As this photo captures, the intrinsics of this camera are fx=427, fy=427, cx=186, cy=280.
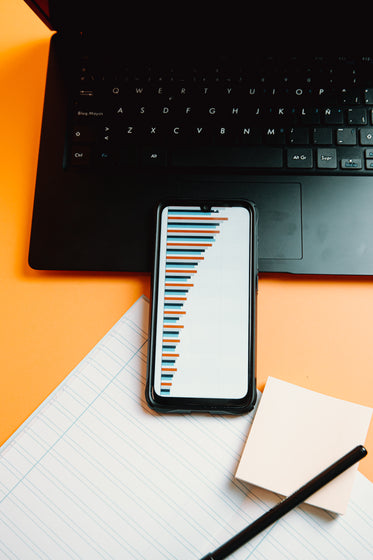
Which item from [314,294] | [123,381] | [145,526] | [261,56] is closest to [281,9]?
[261,56]

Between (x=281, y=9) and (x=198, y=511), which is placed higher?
(x=281, y=9)

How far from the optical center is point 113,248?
0.42 metres

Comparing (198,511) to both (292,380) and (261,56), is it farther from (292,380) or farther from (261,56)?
(261,56)

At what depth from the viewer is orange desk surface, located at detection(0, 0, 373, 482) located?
41 centimetres

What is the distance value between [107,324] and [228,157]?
0.68ft

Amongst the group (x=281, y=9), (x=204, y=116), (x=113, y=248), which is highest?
(x=281, y=9)

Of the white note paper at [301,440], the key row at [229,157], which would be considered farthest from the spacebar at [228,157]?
the white note paper at [301,440]

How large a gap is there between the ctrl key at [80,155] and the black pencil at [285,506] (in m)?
0.36

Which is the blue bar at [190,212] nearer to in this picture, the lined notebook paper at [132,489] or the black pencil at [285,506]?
the lined notebook paper at [132,489]

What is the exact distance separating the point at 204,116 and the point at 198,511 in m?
0.38

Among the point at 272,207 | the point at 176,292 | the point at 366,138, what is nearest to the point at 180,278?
the point at 176,292

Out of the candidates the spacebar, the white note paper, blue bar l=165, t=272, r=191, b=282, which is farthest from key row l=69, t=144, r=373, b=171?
the white note paper

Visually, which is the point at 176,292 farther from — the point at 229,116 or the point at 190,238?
the point at 229,116

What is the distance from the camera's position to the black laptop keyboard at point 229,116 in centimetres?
43
